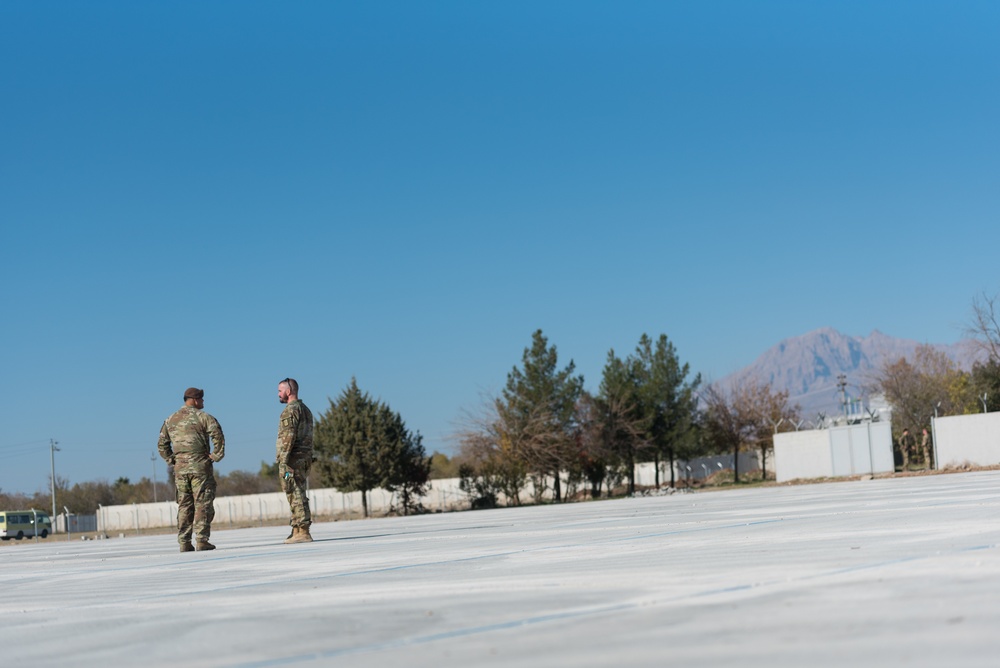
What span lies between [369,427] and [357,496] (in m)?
12.6

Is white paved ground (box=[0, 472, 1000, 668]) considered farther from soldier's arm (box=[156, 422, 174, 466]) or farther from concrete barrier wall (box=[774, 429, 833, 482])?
concrete barrier wall (box=[774, 429, 833, 482])

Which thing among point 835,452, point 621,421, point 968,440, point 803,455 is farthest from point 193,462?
point 621,421

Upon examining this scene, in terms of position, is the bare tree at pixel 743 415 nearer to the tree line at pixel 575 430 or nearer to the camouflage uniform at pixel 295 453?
the tree line at pixel 575 430

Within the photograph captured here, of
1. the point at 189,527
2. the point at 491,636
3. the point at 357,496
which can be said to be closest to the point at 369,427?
the point at 357,496

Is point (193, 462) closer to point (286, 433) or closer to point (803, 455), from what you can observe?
point (286, 433)

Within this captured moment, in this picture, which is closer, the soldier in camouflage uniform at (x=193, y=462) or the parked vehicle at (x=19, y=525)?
the soldier in camouflage uniform at (x=193, y=462)

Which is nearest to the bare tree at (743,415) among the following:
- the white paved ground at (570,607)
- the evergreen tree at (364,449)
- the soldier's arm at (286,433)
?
the evergreen tree at (364,449)

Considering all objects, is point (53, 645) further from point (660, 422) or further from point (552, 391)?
point (660, 422)

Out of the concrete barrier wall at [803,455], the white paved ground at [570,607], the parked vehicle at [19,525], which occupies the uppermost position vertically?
the white paved ground at [570,607]

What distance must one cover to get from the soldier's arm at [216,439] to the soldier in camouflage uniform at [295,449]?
733 millimetres

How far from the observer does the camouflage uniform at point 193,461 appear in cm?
1379

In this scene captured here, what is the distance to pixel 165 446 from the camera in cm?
1409

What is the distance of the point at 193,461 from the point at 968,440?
39421mm

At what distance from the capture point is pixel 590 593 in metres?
6.00
